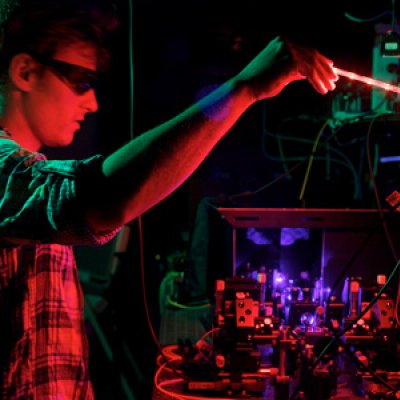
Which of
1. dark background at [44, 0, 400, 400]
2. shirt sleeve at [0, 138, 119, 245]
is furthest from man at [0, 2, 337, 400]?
dark background at [44, 0, 400, 400]

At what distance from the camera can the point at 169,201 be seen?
14.1 ft

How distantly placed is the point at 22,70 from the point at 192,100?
3.18 meters

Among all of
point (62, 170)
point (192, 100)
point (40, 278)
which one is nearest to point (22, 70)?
point (62, 170)

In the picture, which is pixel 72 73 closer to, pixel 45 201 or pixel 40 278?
pixel 45 201

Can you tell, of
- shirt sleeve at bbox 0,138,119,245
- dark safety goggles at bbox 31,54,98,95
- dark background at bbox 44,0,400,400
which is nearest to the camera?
shirt sleeve at bbox 0,138,119,245

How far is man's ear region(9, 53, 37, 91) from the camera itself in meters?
1.10

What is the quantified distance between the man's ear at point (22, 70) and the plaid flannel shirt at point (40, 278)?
15 cm

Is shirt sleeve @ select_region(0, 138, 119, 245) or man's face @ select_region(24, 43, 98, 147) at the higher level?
man's face @ select_region(24, 43, 98, 147)

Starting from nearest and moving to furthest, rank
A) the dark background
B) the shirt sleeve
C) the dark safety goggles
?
the shirt sleeve < the dark safety goggles < the dark background

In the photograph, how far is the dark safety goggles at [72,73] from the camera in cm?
110

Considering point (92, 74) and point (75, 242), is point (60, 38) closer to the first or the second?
point (92, 74)

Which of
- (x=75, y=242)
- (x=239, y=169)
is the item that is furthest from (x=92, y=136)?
(x=75, y=242)

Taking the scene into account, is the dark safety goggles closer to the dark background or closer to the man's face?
the man's face

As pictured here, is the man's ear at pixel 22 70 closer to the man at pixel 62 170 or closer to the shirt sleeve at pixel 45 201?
the man at pixel 62 170
